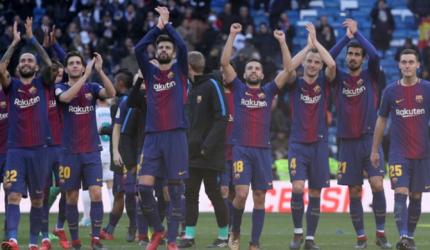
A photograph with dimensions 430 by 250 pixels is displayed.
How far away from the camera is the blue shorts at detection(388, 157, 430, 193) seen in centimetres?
1570

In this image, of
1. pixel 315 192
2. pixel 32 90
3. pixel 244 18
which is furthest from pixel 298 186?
pixel 244 18

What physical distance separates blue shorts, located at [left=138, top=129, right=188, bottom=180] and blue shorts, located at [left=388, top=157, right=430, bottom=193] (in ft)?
8.80

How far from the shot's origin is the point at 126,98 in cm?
1783


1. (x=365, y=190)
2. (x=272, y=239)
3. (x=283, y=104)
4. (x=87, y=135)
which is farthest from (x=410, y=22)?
(x=87, y=135)

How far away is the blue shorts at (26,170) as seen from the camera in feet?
49.8

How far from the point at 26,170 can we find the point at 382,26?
18679mm

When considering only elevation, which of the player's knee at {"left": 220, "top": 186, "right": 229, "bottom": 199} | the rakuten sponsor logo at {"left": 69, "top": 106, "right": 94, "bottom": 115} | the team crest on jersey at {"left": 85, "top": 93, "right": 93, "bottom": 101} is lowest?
the player's knee at {"left": 220, "top": 186, "right": 229, "bottom": 199}

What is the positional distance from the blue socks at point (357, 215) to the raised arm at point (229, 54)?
2.40 metres

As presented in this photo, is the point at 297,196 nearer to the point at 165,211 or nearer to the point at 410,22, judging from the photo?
the point at 165,211

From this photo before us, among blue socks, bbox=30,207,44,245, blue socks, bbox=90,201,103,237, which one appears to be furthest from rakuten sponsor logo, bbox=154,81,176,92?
blue socks, bbox=30,207,44,245

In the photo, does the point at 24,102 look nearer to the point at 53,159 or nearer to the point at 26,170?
the point at 26,170

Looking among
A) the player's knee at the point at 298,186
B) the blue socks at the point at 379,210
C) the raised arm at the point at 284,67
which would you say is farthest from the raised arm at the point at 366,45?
the player's knee at the point at 298,186

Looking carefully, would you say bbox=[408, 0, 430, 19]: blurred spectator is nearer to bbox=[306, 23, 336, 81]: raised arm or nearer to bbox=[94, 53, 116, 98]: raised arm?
bbox=[306, 23, 336, 81]: raised arm

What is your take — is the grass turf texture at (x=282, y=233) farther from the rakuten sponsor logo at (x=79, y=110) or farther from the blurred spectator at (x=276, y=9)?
the blurred spectator at (x=276, y=9)
